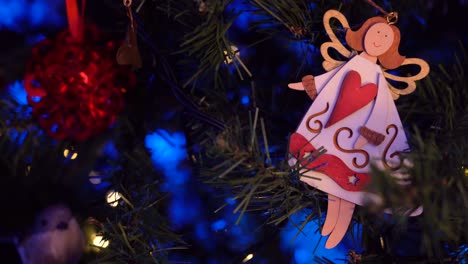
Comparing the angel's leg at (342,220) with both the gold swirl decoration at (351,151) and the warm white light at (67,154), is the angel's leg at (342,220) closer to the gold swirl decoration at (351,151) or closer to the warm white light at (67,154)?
the gold swirl decoration at (351,151)

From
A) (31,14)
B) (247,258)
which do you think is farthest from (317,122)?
(31,14)

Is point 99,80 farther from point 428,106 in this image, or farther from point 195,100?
point 428,106

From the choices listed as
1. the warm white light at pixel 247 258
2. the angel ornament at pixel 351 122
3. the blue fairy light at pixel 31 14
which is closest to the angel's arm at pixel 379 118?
the angel ornament at pixel 351 122

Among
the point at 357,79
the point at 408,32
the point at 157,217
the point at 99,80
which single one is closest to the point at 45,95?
the point at 99,80

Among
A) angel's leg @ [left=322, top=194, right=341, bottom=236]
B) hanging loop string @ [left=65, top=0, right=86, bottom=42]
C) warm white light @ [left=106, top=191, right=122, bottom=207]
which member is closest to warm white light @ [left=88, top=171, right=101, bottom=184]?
warm white light @ [left=106, top=191, right=122, bottom=207]

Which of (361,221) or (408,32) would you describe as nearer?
(361,221)

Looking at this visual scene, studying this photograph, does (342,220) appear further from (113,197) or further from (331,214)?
(113,197)
